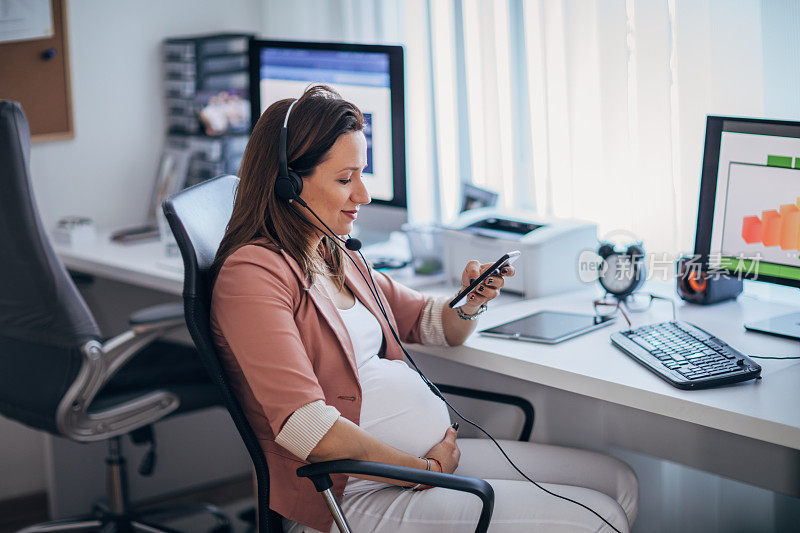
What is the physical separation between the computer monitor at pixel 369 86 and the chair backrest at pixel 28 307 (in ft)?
2.05

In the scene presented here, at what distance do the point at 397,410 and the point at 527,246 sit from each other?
24.9 inches

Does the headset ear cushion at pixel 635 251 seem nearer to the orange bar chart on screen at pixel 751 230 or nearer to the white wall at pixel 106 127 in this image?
the orange bar chart on screen at pixel 751 230

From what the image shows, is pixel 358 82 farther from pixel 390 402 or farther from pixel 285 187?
pixel 390 402

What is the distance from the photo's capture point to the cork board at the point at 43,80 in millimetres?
2535

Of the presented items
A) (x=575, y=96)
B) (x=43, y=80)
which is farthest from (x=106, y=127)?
(x=575, y=96)

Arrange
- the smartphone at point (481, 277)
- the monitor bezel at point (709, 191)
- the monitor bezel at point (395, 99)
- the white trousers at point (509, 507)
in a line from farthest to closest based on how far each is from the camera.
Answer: the monitor bezel at point (395, 99)
the monitor bezel at point (709, 191)
the smartphone at point (481, 277)
the white trousers at point (509, 507)

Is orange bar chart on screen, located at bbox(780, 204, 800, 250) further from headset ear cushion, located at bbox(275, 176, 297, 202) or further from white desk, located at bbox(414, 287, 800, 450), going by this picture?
headset ear cushion, located at bbox(275, 176, 297, 202)

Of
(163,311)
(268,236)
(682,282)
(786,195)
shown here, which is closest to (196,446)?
(163,311)

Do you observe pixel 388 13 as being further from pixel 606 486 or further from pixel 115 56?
pixel 606 486

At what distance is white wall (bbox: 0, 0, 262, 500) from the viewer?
2.66 meters

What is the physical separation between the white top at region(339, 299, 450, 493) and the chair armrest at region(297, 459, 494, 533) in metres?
0.17

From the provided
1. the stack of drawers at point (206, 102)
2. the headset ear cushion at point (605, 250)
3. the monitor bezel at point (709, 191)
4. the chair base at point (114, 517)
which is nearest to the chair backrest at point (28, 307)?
the chair base at point (114, 517)

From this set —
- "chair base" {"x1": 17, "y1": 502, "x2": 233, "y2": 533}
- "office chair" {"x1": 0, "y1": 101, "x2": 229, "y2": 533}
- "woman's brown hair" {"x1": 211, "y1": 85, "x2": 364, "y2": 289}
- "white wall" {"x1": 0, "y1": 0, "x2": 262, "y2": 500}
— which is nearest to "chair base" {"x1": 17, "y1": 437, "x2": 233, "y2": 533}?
"chair base" {"x1": 17, "y1": 502, "x2": 233, "y2": 533}

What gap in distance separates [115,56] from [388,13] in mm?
913
